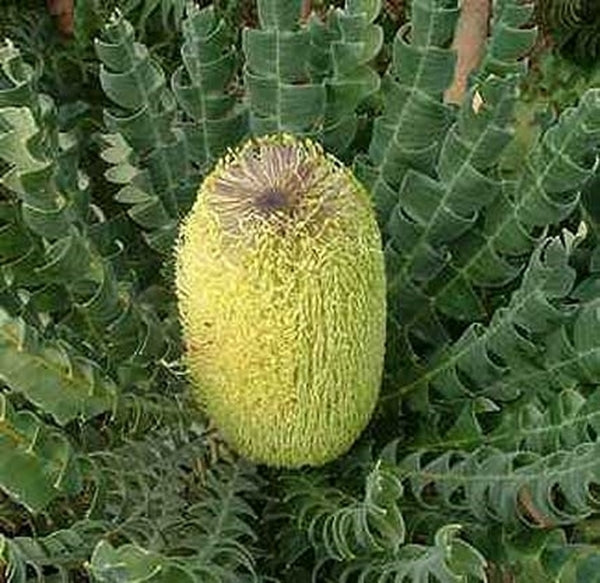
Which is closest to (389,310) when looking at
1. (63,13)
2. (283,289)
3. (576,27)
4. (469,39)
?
(283,289)

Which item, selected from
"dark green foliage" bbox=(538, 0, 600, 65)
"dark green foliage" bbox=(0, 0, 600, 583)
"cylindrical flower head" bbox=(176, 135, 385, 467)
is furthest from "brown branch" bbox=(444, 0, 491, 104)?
"cylindrical flower head" bbox=(176, 135, 385, 467)

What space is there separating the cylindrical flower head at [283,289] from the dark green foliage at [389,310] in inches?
3.1

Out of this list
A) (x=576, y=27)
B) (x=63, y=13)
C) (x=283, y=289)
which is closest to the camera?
(x=283, y=289)

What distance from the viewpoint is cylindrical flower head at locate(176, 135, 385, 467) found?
3.07 feet

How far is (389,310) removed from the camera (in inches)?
47.5

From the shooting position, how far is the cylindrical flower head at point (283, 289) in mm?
936

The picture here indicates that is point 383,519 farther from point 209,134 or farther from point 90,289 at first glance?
point 209,134

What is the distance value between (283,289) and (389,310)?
0.91 feet

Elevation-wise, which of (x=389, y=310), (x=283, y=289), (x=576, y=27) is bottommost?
(x=576, y=27)

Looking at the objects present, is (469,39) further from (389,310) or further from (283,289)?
(283,289)

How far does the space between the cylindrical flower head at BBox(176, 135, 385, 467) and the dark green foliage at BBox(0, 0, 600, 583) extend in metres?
0.08

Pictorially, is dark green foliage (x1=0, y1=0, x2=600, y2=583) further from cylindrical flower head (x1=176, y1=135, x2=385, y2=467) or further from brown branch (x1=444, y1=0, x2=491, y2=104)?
brown branch (x1=444, y1=0, x2=491, y2=104)

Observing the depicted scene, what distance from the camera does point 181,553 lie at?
1.05 m

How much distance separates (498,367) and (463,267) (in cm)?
10
